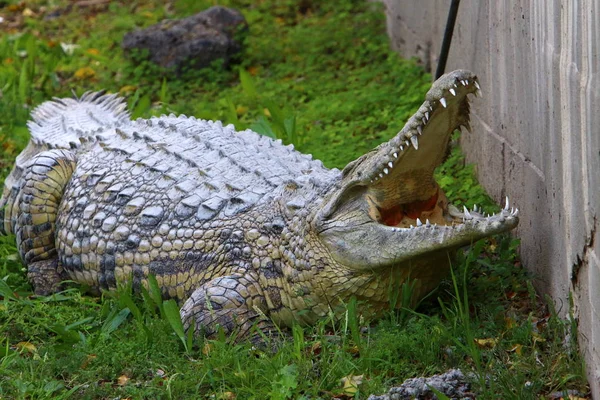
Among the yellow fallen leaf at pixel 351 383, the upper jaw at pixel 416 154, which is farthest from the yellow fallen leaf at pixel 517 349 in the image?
the upper jaw at pixel 416 154

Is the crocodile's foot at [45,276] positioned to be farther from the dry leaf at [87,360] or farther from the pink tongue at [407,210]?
the pink tongue at [407,210]

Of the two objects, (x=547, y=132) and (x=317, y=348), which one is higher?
(x=547, y=132)

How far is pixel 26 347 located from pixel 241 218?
3.97ft

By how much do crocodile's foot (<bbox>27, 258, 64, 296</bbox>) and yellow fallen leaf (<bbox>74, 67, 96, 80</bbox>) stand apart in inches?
169

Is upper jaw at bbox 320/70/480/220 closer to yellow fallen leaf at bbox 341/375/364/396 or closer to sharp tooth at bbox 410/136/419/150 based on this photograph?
sharp tooth at bbox 410/136/419/150

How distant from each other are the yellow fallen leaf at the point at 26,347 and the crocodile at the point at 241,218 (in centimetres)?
60

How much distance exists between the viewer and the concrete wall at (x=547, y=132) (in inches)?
121

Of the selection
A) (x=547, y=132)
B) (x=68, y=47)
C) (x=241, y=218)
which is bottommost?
(x=68, y=47)

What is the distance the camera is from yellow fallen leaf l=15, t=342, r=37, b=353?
4.21 m

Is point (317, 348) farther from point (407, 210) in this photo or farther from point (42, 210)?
point (42, 210)

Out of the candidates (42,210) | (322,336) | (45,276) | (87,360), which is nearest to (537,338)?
(322,336)

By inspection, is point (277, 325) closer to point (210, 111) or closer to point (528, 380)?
point (528, 380)

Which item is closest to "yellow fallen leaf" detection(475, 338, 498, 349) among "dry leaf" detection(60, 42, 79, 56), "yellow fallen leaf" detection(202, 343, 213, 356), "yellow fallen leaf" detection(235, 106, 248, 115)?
"yellow fallen leaf" detection(202, 343, 213, 356)

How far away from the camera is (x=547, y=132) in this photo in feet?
12.3
